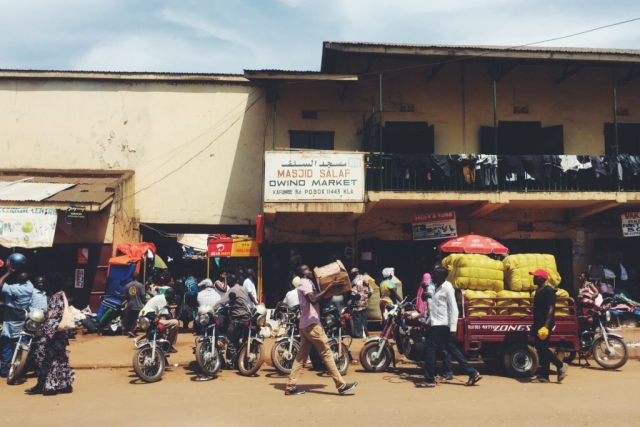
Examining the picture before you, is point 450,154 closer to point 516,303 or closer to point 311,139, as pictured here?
point 311,139

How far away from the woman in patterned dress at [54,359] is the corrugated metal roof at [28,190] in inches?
248

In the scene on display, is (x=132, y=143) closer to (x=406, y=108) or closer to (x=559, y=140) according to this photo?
(x=406, y=108)

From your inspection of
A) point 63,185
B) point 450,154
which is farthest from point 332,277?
point 63,185

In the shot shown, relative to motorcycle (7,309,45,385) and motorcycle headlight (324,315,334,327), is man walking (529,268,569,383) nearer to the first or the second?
motorcycle headlight (324,315,334,327)

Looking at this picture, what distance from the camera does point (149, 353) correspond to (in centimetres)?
859

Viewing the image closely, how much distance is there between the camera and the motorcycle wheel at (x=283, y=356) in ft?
29.8

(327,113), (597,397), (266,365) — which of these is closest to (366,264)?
(327,113)

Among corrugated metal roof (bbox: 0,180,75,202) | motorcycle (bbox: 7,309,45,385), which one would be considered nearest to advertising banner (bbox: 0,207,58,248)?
corrugated metal roof (bbox: 0,180,75,202)

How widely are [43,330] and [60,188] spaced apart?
7.39 m

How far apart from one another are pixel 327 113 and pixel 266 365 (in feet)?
27.8

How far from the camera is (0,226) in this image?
13125mm

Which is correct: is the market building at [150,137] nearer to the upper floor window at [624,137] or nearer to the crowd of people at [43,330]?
the crowd of people at [43,330]

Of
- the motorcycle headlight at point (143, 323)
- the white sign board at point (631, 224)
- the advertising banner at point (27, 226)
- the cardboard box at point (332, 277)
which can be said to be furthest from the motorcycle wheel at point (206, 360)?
the white sign board at point (631, 224)

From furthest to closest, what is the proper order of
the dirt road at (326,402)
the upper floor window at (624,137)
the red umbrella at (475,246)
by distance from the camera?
the upper floor window at (624,137) → the red umbrella at (475,246) → the dirt road at (326,402)
